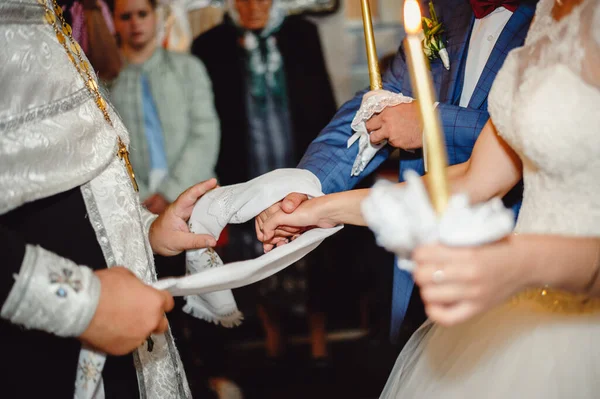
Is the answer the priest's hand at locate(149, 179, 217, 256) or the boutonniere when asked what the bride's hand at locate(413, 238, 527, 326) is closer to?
the priest's hand at locate(149, 179, 217, 256)

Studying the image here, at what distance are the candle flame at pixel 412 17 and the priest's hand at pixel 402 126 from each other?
1.09 meters

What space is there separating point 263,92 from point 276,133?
1.09 feet

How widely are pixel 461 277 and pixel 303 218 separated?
85cm

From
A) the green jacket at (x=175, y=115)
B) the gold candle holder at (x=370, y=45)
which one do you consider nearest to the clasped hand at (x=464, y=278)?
the gold candle holder at (x=370, y=45)

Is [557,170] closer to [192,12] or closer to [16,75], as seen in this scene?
[16,75]

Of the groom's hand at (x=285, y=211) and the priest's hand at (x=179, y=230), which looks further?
the groom's hand at (x=285, y=211)

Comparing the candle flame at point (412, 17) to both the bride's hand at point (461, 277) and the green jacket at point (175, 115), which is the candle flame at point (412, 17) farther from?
the green jacket at point (175, 115)

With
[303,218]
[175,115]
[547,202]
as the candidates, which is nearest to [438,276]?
[547,202]

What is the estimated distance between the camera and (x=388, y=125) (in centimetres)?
204

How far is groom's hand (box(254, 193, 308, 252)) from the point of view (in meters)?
1.83

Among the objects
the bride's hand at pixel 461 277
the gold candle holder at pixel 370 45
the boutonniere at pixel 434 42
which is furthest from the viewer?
the boutonniere at pixel 434 42

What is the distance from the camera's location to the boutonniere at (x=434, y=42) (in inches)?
86.4

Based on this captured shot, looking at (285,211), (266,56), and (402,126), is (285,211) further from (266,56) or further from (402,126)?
(266,56)

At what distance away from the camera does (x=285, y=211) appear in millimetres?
1817
